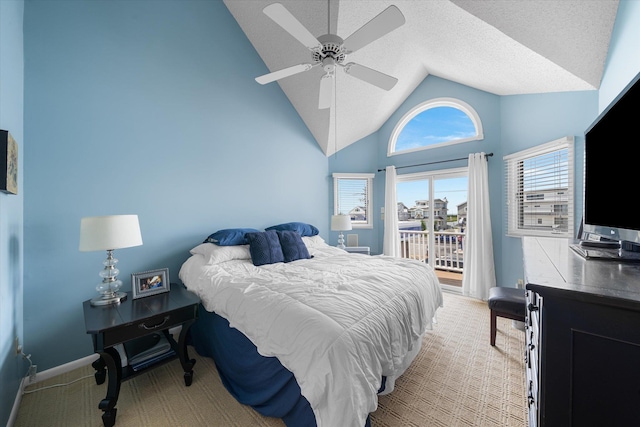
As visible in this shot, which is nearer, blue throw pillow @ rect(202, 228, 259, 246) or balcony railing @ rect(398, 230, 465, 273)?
blue throw pillow @ rect(202, 228, 259, 246)

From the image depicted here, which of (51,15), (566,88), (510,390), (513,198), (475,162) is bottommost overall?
(510,390)

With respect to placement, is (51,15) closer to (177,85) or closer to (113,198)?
(177,85)

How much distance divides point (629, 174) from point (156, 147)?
3.41m

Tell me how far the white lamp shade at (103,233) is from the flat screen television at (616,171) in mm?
2822

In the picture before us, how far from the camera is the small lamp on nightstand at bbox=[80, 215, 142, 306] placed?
1768 mm

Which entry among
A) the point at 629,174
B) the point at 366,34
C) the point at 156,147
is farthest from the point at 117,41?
the point at 629,174

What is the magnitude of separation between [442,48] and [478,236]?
8.48ft

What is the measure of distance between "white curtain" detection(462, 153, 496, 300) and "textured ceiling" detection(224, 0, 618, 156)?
111 cm

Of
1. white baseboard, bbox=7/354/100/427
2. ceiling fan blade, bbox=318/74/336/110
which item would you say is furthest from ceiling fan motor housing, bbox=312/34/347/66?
white baseboard, bbox=7/354/100/427

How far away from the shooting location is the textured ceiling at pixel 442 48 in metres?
1.92

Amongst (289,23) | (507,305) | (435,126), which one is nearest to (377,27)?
(289,23)

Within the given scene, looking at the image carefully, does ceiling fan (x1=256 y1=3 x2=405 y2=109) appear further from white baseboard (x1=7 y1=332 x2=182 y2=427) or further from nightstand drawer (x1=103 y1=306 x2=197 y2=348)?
white baseboard (x1=7 y1=332 x2=182 y2=427)

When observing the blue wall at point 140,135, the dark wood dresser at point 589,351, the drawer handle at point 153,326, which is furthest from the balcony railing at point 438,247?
the drawer handle at point 153,326

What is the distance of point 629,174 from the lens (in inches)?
38.8
